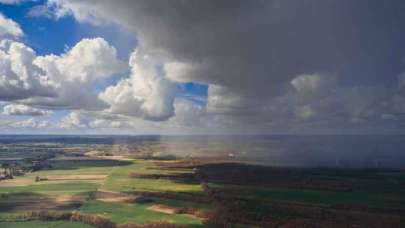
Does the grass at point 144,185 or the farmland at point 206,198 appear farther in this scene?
the grass at point 144,185

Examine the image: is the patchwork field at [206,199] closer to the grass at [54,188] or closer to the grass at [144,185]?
the grass at [144,185]

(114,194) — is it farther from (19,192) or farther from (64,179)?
(64,179)

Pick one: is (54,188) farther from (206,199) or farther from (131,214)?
(206,199)

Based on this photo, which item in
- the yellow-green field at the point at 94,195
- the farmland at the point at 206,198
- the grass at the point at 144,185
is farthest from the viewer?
the grass at the point at 144,185

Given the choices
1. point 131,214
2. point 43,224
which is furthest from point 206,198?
point 43,224

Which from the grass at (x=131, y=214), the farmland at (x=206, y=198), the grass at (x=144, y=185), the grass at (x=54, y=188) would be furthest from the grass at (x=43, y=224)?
the grass at (x=144, y=185)

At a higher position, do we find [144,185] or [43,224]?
[144,185]

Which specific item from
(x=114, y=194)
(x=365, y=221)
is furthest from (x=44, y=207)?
(x=365, y=221)

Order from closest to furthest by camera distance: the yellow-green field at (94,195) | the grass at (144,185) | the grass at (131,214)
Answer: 1. the grass at (131,214)
2. the yellow-green field at (94,195)
3. the grass at (144,185)

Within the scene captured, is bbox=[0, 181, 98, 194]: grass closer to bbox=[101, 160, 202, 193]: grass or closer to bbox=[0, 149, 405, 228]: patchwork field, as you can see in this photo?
bbox=[0, 149, 405, 228]: patchwork field

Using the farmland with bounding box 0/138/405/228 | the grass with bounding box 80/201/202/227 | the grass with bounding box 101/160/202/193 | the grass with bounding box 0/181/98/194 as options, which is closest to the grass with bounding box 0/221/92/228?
the farmland with bounding box 0/138/405/228
